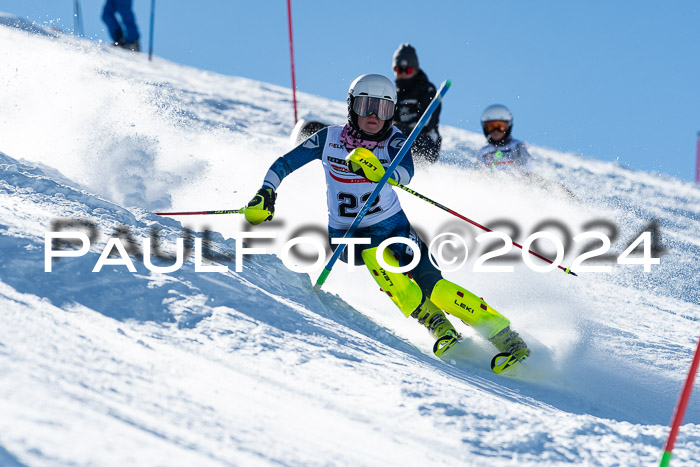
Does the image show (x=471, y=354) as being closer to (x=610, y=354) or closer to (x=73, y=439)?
(x=610, y=354)

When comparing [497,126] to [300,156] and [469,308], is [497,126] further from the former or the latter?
[469,308]

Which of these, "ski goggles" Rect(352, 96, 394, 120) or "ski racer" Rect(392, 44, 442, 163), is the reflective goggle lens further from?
"ski goggles" Rect(352, 96, 394, 120)

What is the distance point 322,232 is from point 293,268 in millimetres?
1030

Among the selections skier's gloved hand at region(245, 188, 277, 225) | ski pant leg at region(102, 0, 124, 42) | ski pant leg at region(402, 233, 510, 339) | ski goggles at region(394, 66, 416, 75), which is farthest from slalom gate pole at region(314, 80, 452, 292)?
Answer: ski pant leg at region(102, 0, 124, 42)

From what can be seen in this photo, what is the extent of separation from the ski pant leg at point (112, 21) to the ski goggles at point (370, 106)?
1330cm

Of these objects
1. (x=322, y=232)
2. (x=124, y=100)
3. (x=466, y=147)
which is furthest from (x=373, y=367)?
(x=466, y=147)

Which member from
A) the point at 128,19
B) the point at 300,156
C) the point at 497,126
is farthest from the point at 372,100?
the point at 128,19

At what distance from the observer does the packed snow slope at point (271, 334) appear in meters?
2.14

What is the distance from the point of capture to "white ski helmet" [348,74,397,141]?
4.57m

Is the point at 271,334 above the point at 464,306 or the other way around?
the other way around

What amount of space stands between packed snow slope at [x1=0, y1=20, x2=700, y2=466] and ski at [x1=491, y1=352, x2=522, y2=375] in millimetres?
75

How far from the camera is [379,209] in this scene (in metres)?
4.62

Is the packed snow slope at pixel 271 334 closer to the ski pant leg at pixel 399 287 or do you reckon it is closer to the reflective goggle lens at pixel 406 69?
the ski pant leg at pixel 399 287

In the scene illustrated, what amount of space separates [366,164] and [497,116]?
4.07m
